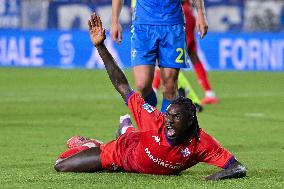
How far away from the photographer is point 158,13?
12195 mm

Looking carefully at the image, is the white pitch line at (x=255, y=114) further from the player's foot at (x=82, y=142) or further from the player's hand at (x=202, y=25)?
the player's foot at (x=82, y=142)

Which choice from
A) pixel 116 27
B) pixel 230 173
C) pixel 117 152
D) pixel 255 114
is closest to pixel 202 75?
pixel 255 114

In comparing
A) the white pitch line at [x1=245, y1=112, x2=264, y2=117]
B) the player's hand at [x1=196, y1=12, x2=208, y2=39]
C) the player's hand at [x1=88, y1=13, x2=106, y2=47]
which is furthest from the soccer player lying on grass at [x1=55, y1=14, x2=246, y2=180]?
the white pitch line at [x1=245, y1=112, x2=264, y2=117]

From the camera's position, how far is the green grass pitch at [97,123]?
9195mm

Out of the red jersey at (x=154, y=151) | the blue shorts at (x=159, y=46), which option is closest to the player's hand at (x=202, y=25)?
the blue shorts at (x=159, y=46)

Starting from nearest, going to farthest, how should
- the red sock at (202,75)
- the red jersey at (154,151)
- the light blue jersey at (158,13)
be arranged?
the red jersey at (154,151), the light blue jersey at (158,13), the red sock at (202,75)

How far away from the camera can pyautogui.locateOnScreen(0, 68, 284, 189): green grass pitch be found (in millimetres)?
9195

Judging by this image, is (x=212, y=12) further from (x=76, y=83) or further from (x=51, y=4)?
(x=76, y=83)

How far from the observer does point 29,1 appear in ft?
99.6

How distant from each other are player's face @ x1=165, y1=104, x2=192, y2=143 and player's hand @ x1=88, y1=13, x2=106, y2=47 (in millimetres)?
907

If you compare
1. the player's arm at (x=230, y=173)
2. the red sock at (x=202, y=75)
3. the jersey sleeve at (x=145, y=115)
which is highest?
the jersey sleeve at (x=145, y=115)

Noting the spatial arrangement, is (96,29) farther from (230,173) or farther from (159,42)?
(159,42)

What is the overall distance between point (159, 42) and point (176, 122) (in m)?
3.21

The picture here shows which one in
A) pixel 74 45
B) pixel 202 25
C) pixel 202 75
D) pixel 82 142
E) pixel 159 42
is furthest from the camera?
pixel 74 45
